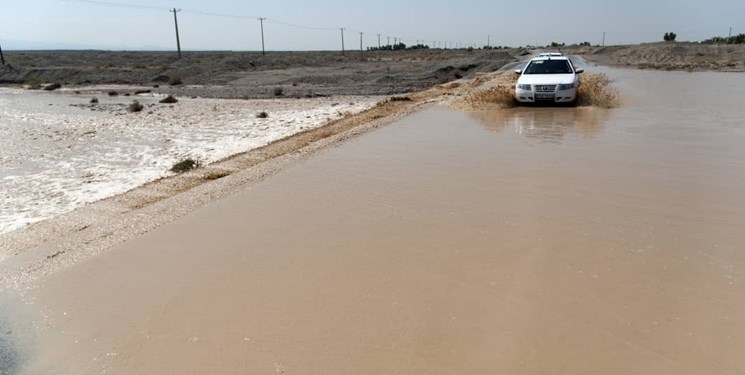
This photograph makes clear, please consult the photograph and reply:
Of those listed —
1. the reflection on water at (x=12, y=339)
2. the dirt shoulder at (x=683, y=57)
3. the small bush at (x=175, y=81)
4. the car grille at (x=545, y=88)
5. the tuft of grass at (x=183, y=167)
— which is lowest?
the reflection on water at (x=12, y=339)

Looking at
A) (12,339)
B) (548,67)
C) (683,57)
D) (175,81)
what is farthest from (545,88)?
(683,57)

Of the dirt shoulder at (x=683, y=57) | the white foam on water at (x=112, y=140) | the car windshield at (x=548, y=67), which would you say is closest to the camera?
the white foam on water at (x=112, y=140)

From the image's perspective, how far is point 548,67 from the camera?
55.4ft

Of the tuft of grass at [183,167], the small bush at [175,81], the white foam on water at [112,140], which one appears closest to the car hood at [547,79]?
the white foam on water at [112,140]

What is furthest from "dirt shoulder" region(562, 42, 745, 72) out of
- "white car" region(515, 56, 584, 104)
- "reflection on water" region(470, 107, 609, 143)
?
"reflection on water" region(470, 107, 609, 143)

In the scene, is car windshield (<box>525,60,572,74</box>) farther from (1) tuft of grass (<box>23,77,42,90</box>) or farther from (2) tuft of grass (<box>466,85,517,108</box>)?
(1) tuft of grass (<box>23,77,42,90</box>)

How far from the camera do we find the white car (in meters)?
15.8

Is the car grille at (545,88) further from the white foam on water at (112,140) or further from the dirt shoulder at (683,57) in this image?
the dirt shoulder at (683,57)

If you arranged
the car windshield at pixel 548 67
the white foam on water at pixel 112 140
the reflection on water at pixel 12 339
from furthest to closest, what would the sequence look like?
1. the car windshield at pixel 548 67
2. the white foam on water at pixel 112 140
3. the reflection on water at pixel 12 339

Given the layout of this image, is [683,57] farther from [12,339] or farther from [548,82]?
[12,339]

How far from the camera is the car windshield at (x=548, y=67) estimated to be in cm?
1673

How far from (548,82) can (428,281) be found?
13.1 meters

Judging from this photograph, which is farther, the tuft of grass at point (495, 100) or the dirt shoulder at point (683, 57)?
the dirt shoulder at point (683, 57)

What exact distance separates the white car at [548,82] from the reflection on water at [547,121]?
0.37 meters
